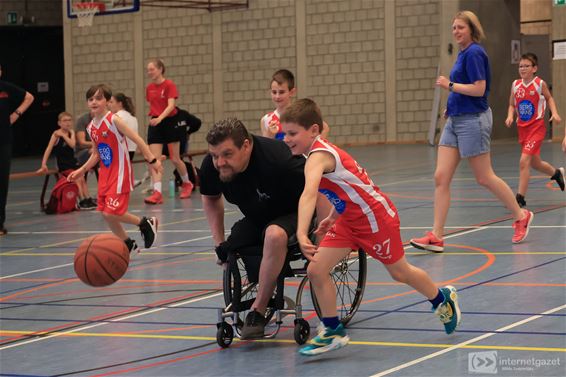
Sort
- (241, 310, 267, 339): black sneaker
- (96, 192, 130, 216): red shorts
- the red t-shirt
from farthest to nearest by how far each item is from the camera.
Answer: the red t-shirt
(96, 192, 130, 216): red shorts
(241, 310, 267, 339): black sneaker

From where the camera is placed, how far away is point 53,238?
35.3 feet

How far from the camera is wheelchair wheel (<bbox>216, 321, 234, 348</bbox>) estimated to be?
17.0 feet

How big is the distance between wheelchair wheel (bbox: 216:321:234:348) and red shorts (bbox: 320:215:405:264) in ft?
2.14

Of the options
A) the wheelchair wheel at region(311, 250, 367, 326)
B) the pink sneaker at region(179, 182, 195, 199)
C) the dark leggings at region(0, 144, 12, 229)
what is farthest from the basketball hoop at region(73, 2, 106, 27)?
the wheelchair wheel at region(311, 250, 367, 326)

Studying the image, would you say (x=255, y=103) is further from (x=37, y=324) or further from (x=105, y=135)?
(x=37, y=324)

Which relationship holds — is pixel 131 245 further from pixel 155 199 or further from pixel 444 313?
pixel 155 199

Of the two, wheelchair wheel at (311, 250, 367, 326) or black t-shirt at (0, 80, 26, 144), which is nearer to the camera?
wheelchair wheel at (311, 250, 367, 326)

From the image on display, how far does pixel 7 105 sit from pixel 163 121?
363 centimetres

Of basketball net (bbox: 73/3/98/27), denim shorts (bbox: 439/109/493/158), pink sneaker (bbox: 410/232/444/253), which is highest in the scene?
basketball net (bbox: 73/3/98/27)

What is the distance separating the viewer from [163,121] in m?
14.8

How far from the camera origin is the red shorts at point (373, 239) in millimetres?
5156

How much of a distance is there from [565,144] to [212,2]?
19357 millimetres

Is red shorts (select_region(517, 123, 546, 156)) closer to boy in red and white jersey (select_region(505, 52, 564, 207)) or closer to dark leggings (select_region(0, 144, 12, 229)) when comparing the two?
boy in red and white jersey (select_region(505, 52, 564, 207))

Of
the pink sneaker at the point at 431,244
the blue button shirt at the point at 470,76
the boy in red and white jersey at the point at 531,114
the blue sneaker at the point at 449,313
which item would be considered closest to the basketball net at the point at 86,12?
the boy in red and white jersey at the point at 531,114
